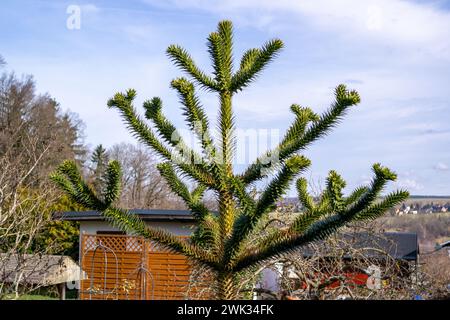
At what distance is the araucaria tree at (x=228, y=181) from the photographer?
2.71m

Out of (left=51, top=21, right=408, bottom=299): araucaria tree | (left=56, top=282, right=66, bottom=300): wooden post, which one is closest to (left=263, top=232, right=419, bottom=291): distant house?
(left=51, top=21, right=408, bottom=299): araucaria tree

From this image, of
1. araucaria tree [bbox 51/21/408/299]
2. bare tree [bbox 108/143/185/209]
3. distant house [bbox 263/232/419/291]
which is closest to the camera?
araucaria tree [bbox 51/21/408/299]

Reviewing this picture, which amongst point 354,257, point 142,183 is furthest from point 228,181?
point 142,183

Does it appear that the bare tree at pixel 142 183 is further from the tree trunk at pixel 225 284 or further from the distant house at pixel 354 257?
the tree trunk at pixel 225 284

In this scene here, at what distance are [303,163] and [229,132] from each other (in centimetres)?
65

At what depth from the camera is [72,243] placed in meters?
21.8

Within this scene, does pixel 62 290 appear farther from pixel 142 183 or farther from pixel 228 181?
pixel 142 183

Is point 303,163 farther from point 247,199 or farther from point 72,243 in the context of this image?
point 72,243

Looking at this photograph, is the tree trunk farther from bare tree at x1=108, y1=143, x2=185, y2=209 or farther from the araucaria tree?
bare tree at x1=108, y1=143, x2=185, y2=209

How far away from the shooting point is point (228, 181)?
9.30 feet

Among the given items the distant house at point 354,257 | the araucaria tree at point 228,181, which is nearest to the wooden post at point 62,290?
the distant house at point 354,257

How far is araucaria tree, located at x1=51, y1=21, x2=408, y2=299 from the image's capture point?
271 cm
